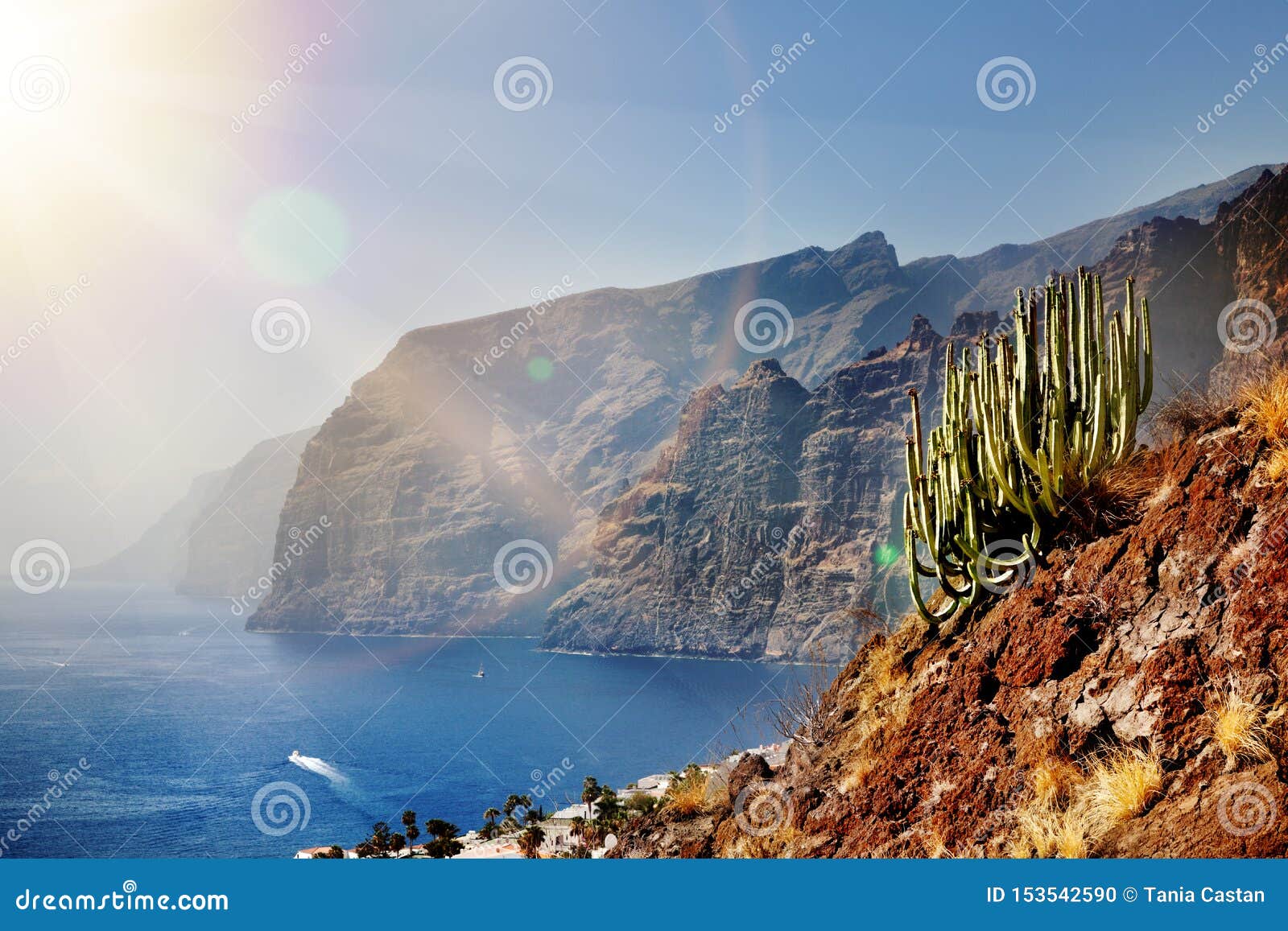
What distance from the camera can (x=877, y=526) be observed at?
18075cm

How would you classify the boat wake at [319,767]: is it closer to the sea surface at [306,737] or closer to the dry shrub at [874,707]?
the sea surface at [306,737]

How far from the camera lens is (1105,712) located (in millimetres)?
5957

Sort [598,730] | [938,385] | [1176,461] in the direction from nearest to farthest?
[1176,461] < [598,730] < [938,385]

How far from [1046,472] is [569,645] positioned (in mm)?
178637

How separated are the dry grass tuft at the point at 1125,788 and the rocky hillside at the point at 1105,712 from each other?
0.01 meters

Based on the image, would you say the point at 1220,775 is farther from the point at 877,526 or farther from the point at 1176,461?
the point at 877,526

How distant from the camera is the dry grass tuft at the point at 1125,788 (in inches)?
209

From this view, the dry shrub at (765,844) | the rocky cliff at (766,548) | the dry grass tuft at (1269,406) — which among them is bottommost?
the dry shrub at (765,844)

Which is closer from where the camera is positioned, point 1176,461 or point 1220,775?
point 1220,775

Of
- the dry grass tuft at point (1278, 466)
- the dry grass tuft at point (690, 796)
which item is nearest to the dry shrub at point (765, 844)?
the dry grass tuft at point (690, 796)

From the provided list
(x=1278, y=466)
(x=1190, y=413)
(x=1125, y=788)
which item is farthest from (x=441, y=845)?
(x=1278, y=466)

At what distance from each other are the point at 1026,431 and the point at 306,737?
119 meters

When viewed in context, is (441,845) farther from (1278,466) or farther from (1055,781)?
(1278,466)

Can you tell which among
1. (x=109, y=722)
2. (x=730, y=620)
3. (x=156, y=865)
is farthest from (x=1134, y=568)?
(x=730, y=620)
